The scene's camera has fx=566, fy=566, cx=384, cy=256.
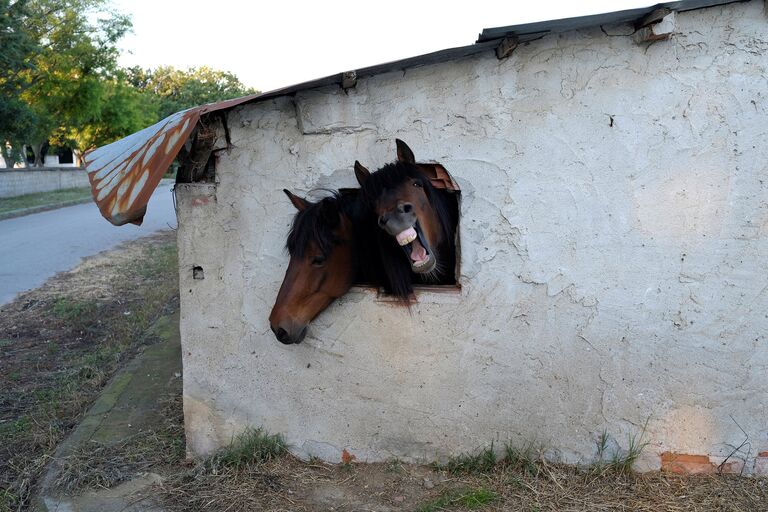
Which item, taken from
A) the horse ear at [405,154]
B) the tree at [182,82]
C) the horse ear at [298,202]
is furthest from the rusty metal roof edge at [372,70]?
the tree at [182,82]

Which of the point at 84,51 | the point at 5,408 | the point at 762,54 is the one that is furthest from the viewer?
the point at 84,51

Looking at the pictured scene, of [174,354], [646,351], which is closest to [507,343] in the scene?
[646,351]

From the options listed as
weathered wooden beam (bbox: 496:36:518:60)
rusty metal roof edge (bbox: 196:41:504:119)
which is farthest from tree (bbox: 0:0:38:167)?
weathered wooden beam (bbox: 496:36:518:60)

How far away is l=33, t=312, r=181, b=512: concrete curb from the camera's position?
11.6 feet

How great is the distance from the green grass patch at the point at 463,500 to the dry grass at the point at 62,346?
8.32 feet

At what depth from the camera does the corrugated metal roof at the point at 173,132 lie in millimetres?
3137

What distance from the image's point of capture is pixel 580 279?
138 inches

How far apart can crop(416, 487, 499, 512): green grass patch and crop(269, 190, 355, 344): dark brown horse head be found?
4.11ft

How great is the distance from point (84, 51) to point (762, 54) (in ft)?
95.9

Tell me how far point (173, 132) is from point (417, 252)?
1.63 m

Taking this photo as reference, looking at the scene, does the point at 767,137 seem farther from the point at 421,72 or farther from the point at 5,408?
the point at 5,408

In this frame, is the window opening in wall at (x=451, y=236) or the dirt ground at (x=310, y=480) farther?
the window opening in wall at (x=451, y=236)

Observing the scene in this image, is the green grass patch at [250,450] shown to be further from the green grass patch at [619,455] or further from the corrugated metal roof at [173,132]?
the green grass patch at [619,455]

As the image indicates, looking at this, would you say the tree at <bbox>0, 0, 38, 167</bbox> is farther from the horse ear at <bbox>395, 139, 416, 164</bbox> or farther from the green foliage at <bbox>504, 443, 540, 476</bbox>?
the green foliage at <bbox>504, 443, 540, 476</bbox>
